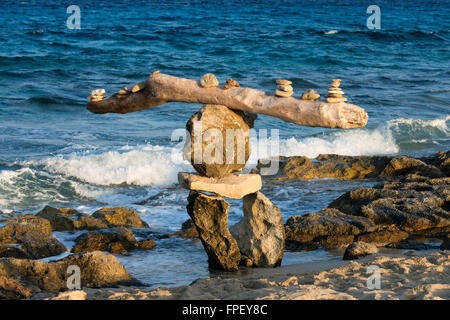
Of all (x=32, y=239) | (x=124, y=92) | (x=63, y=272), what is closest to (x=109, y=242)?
(x=32, y=239)

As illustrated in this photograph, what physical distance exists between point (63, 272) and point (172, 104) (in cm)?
1174

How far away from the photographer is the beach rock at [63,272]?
17.5ft

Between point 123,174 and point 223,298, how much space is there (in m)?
6.85

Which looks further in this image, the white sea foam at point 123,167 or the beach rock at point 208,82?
the white sea foam at point 123,167

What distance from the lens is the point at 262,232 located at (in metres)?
6.24

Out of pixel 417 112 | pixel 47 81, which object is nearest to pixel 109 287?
pixel 417 112

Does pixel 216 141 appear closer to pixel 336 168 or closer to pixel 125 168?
pixel 336 168

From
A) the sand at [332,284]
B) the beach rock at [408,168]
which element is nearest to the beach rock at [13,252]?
the sand at [332,284]

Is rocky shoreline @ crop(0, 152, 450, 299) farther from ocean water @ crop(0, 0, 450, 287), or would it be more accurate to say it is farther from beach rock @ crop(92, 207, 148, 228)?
A: ocean water @ crop(0, 0, 450, 287)

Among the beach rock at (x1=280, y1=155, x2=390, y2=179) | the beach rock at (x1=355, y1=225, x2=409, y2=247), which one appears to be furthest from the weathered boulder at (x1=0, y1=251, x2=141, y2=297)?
the beach rock at (x1=280, y1=155, x2=390, y2=179)

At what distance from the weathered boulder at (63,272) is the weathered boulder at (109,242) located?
118 centimetres

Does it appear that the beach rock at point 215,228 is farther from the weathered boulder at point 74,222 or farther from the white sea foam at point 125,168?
the white sea foam at point 125,168

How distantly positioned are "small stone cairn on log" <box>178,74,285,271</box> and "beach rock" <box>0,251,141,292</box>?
923 mm

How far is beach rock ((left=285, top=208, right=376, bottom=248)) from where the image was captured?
272 inches
